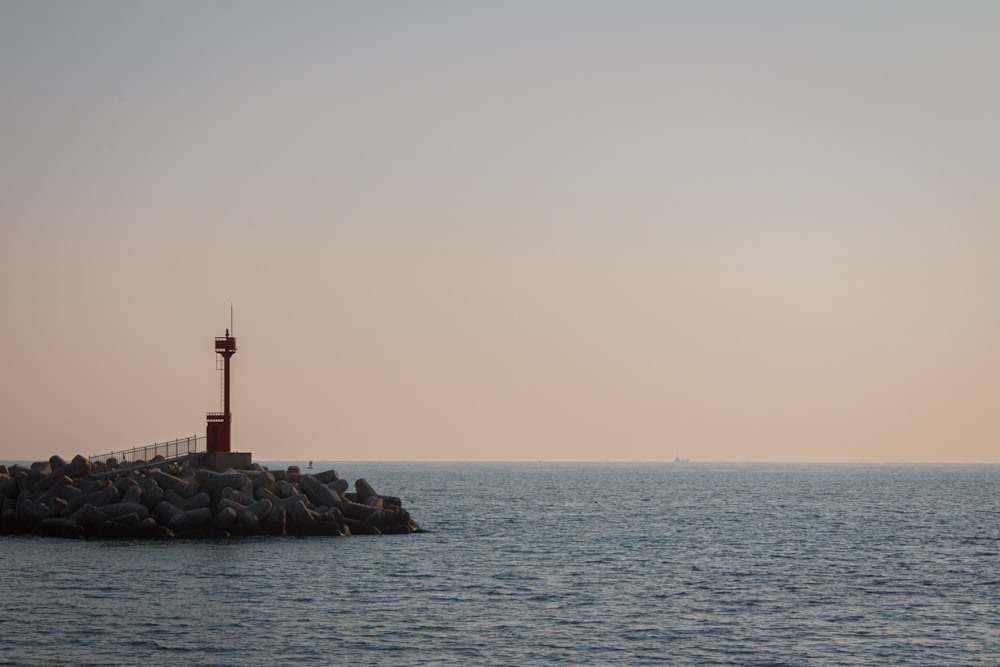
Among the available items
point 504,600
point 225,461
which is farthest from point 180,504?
point 504,600

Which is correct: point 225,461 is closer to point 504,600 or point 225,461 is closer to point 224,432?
point 224,432

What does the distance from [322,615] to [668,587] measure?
1388 cm

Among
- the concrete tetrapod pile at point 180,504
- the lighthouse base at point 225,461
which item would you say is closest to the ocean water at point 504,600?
the concrete tetrapod pile at point 180,504

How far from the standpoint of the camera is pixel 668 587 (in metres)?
41.5

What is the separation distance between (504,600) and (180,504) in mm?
21220

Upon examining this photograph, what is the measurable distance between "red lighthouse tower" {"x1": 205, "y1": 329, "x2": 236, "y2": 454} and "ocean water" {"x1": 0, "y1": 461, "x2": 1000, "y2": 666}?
32.1 ft

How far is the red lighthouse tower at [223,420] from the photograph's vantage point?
5925cm

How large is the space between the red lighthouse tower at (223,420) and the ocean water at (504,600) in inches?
385

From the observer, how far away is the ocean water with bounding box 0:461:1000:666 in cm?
2919

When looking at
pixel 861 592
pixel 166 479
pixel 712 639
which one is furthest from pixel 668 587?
pixel 166 479

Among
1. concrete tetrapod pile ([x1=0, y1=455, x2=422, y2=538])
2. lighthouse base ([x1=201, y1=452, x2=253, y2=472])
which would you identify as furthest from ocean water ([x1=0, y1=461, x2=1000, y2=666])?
lighthouse base ([x1=201, y1=452, x2=253, y2=472])

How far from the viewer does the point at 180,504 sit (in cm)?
5238

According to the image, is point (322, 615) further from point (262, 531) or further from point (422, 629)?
point (262, 531)

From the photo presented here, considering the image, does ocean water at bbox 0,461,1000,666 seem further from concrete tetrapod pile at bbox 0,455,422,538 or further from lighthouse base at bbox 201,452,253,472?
lighthouse base at bbox 201,452,253,472
